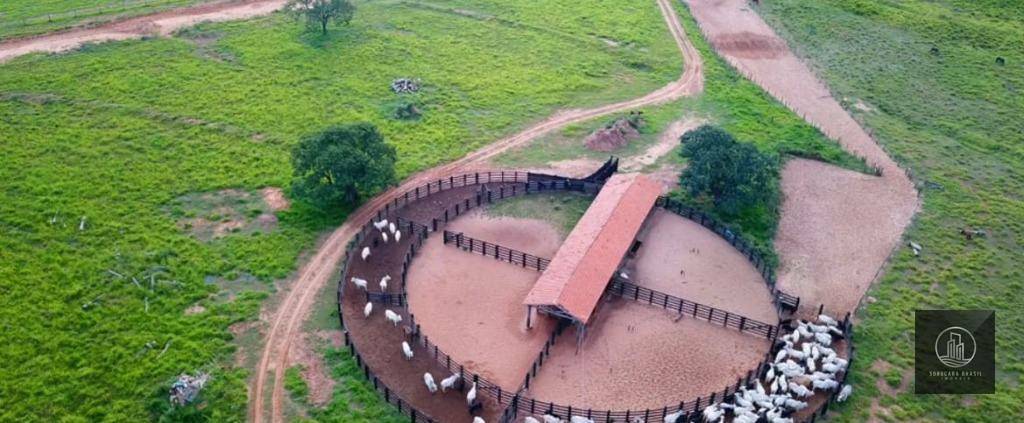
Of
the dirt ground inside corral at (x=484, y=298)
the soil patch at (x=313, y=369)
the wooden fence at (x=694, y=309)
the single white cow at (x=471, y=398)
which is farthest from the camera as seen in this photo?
the wooden fence at (x=694, y=309)

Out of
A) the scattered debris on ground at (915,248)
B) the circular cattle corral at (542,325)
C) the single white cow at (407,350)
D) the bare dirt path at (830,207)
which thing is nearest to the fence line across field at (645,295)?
the circular cattle corral at (542,325)

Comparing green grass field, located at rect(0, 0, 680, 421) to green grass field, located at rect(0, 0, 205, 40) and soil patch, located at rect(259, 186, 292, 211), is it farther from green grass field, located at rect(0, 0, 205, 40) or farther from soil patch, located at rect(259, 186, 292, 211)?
green grass field, located at rect(0, 0, 205, 40)

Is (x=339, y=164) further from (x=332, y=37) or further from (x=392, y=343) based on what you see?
(x=332, y=37)

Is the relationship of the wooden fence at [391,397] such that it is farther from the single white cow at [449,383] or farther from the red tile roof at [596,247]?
the red tile roof at [596,247]

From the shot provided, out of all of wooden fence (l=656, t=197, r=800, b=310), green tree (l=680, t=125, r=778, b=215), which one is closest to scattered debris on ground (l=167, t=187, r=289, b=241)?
wooden fence (l=656, t=197, r=800, b=310)

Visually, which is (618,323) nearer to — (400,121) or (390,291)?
(390,291)

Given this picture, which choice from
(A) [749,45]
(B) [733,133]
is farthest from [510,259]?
(A) [749,45]
